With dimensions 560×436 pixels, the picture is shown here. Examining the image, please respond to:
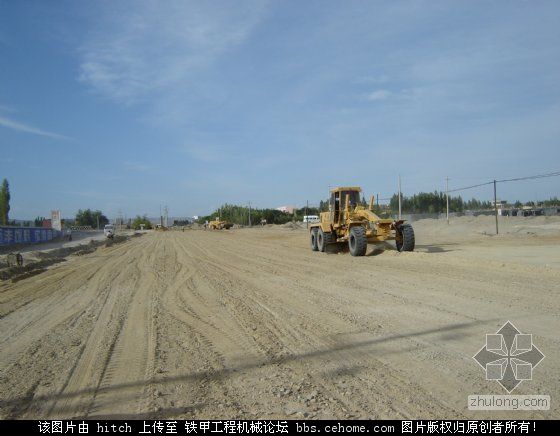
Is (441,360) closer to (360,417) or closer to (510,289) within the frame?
(360,417)

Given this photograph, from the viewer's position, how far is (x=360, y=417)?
3928 millimetres

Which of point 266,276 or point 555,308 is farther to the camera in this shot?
point 266,276

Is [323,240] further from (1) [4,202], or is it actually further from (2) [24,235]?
(1) [4,202]

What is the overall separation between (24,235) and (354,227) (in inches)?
1461

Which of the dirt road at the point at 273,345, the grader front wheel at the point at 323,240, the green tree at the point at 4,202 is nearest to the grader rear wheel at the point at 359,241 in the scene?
the grader front wheel at the point at 323,240

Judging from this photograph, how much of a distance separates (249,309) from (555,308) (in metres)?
5.25

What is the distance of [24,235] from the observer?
44281 mm

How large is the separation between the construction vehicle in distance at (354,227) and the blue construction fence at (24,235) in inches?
1116

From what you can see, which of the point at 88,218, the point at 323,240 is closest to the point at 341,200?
the point at 323,240

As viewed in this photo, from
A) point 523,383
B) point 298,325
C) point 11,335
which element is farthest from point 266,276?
point 523,383

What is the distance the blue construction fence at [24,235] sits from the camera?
126 feet

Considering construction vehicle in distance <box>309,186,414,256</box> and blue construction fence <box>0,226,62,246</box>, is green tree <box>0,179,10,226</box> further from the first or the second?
construction vehicle in distance <box>309,186,414,256</box>

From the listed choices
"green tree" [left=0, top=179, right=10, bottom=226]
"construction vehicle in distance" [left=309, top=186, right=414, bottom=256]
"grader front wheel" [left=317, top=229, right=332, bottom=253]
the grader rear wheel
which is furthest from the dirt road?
"green tree" [left=0, top=179, right=10, bottom=226]

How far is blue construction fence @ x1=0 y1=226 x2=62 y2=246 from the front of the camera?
3837 centimetres
